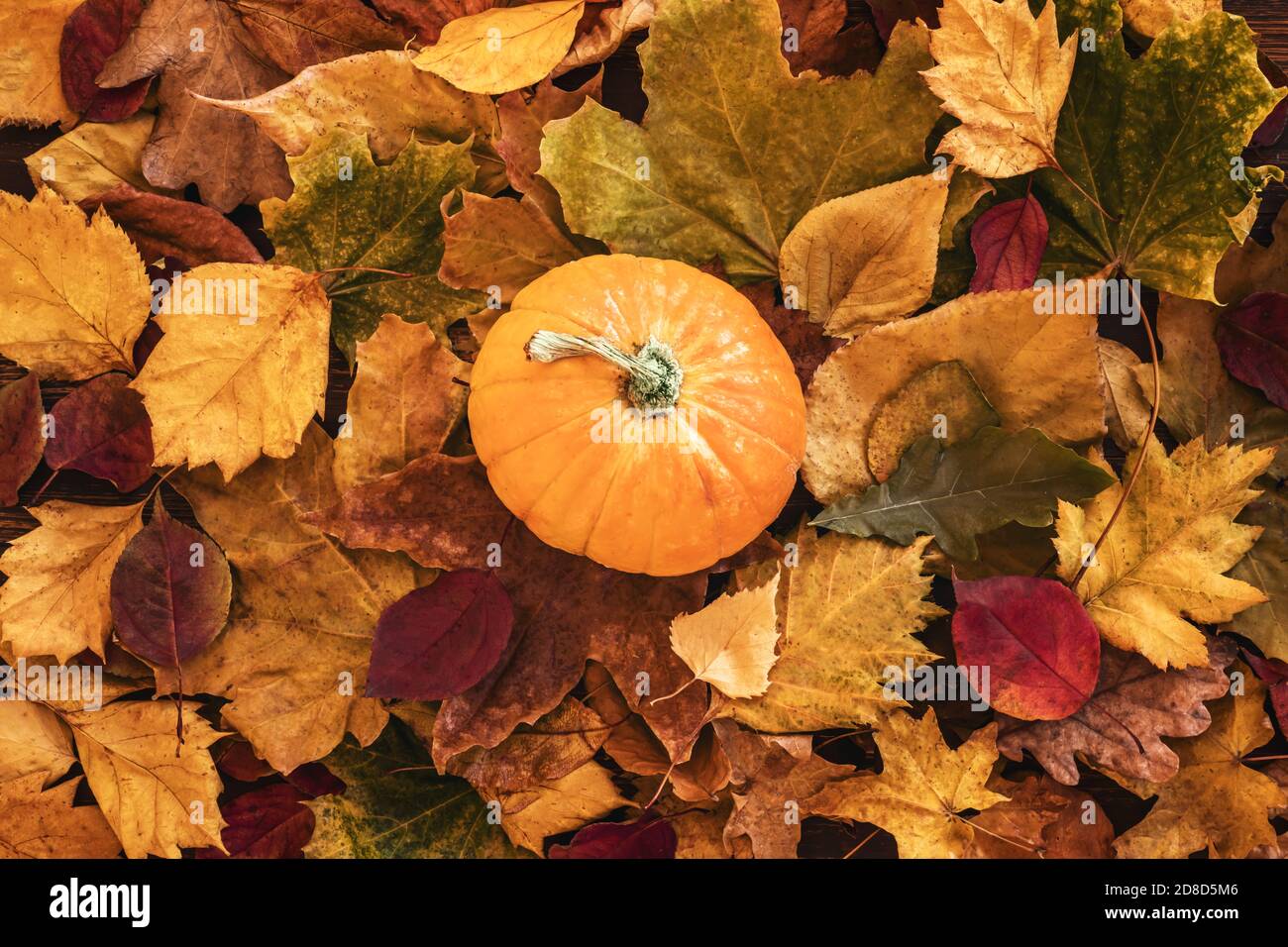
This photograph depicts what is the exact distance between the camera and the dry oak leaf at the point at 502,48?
1031mm

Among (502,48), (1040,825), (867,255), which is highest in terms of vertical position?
(502,48)

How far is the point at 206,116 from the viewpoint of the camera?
108 centimetres

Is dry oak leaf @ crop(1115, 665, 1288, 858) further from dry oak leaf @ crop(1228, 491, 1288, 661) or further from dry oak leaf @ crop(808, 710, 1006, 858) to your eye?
dry oak leaf @ crop(808, 710, 1006, 858)

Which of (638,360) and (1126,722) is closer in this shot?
(638,360)

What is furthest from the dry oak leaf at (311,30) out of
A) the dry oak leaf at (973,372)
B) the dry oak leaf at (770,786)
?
the dry oak leaf at (770,786)

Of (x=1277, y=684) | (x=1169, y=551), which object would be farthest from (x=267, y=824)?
(x=1277, y=684)

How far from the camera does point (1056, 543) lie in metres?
1.02

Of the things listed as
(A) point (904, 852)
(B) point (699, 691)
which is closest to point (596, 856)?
(B) point (699, 691)

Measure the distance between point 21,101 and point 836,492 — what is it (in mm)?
1013

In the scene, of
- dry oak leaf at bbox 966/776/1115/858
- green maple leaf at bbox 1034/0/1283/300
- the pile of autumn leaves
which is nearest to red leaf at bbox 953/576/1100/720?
the pile of autumn leaves

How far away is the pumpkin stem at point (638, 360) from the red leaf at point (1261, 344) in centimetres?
66

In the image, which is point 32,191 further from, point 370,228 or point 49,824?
point 49,824

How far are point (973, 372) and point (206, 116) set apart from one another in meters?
0.90

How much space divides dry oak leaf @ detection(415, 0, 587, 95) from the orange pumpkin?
228mm
